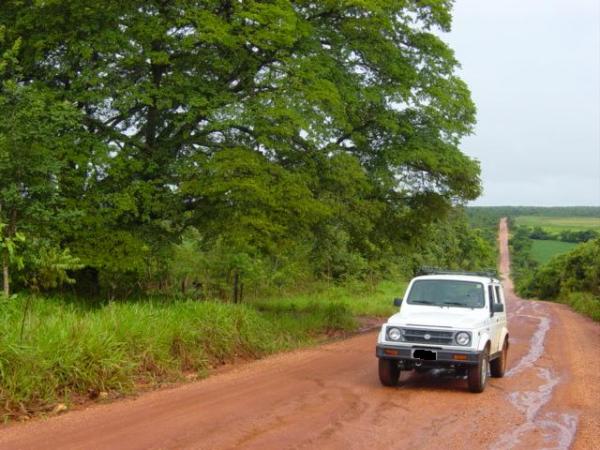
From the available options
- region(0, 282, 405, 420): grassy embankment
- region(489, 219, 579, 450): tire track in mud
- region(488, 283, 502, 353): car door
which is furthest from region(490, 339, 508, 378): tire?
region(0, 282, 405, 420): grassy embankment

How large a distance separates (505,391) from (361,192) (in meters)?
8.75

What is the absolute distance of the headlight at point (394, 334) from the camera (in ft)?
34.6

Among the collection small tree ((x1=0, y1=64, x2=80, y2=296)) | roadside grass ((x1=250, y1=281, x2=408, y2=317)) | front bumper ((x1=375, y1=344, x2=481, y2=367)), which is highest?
small tree ((x1=0, y1=64, x2=80, y2=296))

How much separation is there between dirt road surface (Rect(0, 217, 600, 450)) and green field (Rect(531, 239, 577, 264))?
328ft

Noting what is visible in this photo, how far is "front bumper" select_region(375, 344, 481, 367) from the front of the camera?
33.1ft

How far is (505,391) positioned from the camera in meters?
10.8

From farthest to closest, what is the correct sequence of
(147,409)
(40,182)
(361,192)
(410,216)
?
(410,216) → (361,192) → (40,182) → (147,409)

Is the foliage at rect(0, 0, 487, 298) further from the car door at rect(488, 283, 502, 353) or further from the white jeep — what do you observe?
the car door at rect(488, 283, 502, 353)

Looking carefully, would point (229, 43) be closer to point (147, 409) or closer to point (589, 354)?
point (147, 409)

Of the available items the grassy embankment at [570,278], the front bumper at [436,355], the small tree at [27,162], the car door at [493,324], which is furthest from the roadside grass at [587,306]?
the small tree at [27,162]

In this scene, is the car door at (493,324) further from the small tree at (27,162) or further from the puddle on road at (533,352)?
the small tree at (27,162)

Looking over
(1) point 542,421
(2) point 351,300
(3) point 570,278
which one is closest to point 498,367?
(1) point 542,421

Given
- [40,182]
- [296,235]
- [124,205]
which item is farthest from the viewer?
[296,235]

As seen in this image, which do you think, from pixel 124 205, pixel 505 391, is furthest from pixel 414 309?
pixel 124 205
